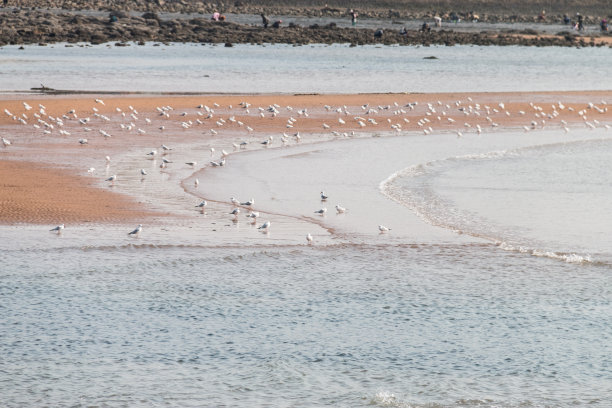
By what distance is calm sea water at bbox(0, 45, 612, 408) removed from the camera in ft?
27.6

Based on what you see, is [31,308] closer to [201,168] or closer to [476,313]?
[476,313]

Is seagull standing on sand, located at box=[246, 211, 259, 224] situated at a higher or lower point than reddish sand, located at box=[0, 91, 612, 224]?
higher

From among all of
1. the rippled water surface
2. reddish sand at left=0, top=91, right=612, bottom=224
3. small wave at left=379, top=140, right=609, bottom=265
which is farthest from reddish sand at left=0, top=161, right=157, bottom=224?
small wave at left=379, top=140, right=609, bottom=265

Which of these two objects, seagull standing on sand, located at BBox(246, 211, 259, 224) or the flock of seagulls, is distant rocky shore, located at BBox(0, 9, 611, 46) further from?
seagull standing on sand, located at BBox(246, 211, 259, 224)

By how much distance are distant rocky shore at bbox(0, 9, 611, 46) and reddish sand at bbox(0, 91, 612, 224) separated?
110 ft

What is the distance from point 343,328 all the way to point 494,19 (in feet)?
407

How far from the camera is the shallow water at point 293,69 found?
39781 mm

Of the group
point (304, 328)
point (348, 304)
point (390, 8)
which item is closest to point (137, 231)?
point (348, 304)

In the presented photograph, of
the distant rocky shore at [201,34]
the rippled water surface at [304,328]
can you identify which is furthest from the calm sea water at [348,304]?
the distant rocky shore at [201,34]

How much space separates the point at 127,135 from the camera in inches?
978

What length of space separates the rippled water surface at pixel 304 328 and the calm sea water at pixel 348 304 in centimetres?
3

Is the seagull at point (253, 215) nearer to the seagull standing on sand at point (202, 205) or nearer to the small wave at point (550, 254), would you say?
the seagull standing on sand at point (202, 205)

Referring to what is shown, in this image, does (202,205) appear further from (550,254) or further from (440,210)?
(550,254)

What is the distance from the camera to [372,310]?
10.6m
